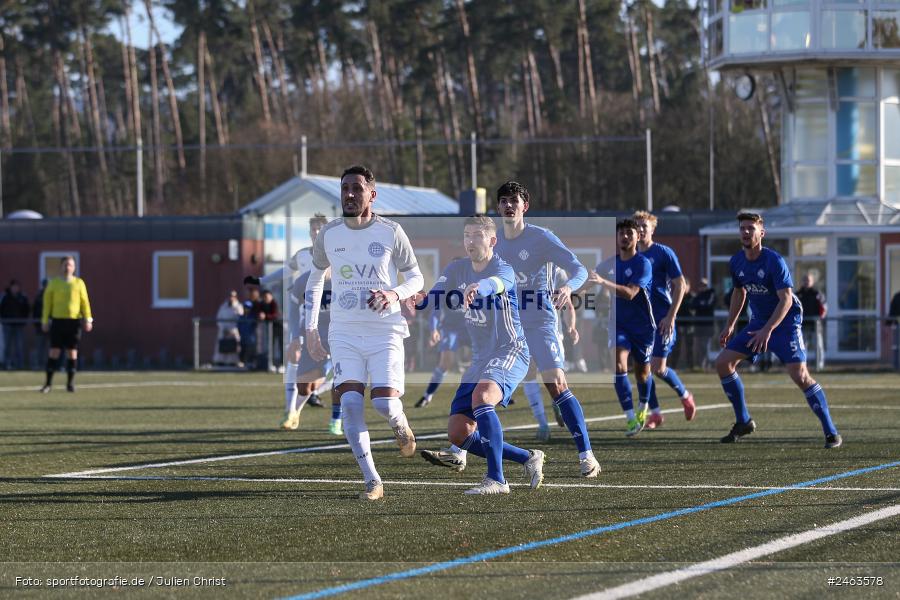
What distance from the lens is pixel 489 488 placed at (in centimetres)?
985

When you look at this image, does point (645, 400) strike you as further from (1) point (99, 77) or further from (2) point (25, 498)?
(1) point (99, 77)

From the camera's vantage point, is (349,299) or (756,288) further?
(756,288)

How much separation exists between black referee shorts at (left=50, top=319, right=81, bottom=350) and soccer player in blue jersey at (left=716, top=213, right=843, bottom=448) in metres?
12.0

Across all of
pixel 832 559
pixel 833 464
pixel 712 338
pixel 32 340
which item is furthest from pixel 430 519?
pixel 32 340

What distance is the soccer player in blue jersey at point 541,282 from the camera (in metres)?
10.6

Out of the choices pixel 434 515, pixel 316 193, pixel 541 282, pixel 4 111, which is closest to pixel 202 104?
pixel 4 111

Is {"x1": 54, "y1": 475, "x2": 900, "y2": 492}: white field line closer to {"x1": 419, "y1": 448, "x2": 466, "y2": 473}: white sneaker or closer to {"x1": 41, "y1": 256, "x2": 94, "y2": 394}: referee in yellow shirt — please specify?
{"x1": 419, "y1": 448, "x2": 466, "y2": 473}: white sneaker

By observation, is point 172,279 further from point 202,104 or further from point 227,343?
point 202,104

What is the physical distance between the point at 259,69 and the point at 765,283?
64.0 m

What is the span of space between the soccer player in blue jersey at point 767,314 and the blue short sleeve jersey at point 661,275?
0.95 meters

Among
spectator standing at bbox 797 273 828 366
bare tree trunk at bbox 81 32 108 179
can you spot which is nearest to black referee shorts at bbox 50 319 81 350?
spectator standing at bbox 797 273 828 366

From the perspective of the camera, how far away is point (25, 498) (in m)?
10.0

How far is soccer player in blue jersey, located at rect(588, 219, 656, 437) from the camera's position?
45.9ft

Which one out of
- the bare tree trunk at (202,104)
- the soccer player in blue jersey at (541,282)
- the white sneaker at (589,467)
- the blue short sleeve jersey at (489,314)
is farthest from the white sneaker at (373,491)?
the bare tree trunk at (202,104)
